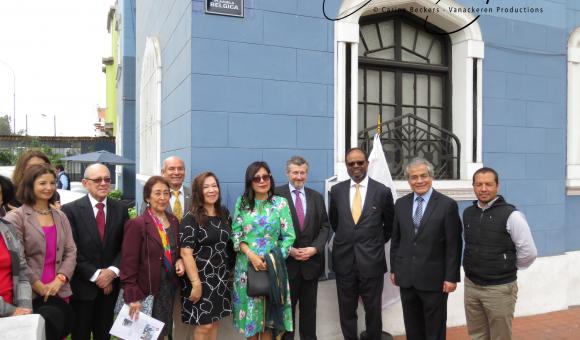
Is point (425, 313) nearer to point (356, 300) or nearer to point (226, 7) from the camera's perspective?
point (356, 300)

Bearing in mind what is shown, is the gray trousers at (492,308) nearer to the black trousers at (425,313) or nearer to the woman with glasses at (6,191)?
the black trousers at (425,313)

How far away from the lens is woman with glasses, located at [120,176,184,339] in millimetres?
3211

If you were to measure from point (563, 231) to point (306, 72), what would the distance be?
3.76m

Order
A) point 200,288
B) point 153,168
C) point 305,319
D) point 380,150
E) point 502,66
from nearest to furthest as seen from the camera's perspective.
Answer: point 200,288 → point 305,319 → point 380,150 → point 502,66 → point 153,168

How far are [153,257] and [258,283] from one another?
2.52 ft

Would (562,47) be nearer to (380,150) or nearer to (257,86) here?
(380,150)

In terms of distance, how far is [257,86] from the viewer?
14.2 ft

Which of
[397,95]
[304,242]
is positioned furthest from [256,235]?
[397,95]

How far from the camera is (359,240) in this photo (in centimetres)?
394

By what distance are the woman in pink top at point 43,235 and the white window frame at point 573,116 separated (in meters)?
5.60

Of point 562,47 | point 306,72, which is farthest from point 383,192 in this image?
point 562,47

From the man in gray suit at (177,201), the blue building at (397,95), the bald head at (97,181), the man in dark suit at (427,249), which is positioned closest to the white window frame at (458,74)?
the blue building at (397,95)

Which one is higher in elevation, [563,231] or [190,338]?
[563,231]

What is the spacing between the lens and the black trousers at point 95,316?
338 cm
